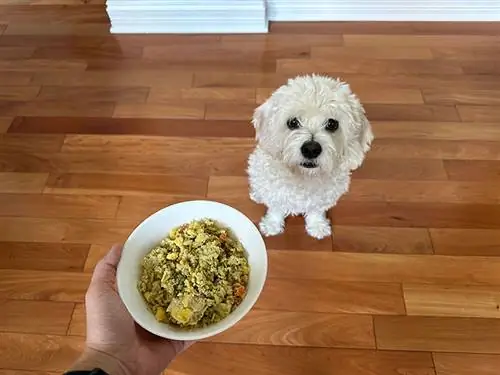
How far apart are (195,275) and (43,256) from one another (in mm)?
809

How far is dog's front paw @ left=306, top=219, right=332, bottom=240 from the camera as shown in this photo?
158 centimetres

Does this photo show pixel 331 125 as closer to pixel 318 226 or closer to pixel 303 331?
pixel 318 226

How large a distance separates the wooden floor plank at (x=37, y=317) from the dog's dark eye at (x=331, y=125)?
2.96 ft

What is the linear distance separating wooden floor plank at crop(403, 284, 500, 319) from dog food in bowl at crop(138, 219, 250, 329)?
691 millimetres

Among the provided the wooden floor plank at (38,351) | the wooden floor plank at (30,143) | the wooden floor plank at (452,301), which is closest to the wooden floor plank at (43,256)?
the wooden floor plank at (38,351)

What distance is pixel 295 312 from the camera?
1433 mm

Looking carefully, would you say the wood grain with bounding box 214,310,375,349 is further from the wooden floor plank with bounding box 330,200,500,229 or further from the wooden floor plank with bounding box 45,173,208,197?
the wooden floor plank with bounding box 45,173,208,197

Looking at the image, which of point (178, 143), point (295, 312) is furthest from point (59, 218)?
point (295, 312)

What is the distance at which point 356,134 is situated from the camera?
1.30 meters

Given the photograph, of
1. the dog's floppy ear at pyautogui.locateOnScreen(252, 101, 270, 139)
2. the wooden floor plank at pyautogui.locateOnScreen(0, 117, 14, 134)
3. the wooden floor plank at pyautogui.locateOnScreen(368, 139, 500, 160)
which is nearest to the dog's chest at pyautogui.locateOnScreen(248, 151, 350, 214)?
the dog's floppy ear at pyautogui.locateOnScreen(252, 101, 270, 139)

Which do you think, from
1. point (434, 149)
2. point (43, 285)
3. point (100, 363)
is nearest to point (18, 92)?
point (43, 285)

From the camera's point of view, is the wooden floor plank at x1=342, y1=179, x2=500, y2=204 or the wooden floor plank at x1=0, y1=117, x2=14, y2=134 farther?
the wooden floor plank at x1=0, y1=117, x2=14, y2=134

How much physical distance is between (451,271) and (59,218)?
128cm

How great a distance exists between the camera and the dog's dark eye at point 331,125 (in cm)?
126
